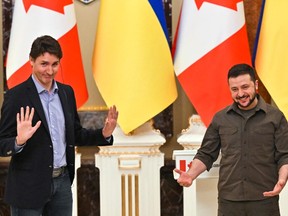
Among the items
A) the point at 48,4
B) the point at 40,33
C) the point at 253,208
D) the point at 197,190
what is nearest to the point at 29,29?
the point at 40,33

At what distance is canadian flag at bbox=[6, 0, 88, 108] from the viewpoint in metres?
2.58

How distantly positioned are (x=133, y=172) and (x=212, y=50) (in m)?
0.83

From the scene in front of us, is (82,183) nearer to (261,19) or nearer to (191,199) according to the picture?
(191,199)

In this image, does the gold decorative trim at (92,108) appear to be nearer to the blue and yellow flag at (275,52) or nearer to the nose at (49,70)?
the blue and yellow flag at (275,52)

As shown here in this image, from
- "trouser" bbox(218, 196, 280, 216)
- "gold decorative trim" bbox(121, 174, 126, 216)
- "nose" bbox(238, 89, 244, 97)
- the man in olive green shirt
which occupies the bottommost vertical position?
"gold decorative trim" bbox(121, 174, 126, 216)

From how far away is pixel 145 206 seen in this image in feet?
9.10

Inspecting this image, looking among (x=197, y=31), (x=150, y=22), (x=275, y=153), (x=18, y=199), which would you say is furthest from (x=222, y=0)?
(x=18, y=199)

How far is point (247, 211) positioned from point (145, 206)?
3.38 ft

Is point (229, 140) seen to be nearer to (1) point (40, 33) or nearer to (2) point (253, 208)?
(2) point (253, 208)

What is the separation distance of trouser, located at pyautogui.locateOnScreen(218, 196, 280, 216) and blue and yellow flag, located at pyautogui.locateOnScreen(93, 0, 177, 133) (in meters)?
0.90

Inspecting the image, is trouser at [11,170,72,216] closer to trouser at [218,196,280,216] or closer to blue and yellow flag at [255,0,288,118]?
trouser at [218,196,280,216]

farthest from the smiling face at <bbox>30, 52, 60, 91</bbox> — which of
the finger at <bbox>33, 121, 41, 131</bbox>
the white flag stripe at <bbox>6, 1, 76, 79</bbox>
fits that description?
the white flag stripe at <bbox>6, 1, 76, 79</bbox>

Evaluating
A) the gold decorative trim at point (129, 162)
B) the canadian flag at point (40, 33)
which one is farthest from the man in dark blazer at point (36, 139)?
the gold decorative trim at point (129, 162)

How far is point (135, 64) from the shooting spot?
2.62 m
